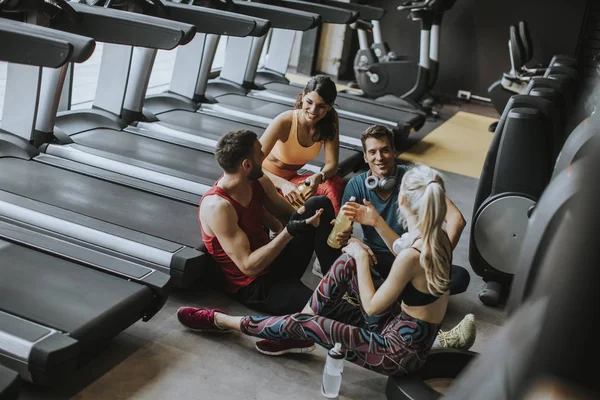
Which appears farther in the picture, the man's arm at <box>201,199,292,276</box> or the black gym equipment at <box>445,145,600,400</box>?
the man's arm at <box>201,199,292,276</box>

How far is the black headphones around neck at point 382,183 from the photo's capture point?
3.40 m

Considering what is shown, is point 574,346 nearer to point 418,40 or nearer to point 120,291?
point 120,291

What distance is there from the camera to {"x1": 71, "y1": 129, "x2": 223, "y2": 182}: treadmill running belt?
15.1 ft

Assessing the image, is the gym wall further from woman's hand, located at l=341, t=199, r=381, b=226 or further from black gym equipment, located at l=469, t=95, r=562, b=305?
woman's hand, located at l=341, t=199, r=381, b=226

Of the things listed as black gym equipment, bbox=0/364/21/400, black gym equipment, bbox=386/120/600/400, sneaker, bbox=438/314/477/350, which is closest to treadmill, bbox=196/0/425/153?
sneaker, bbox=438/314/477/350

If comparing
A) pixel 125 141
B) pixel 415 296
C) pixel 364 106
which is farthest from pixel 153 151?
pixel 364 106

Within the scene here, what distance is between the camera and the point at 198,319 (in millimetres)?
3104

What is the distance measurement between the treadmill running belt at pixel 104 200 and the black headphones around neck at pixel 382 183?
85cm

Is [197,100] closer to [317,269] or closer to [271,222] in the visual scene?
[317,269]

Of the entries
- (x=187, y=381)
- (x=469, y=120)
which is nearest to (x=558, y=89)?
(x=469, y=120)

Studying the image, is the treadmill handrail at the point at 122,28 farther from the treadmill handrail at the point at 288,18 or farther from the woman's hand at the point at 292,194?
the treadmill handrail at the point at 288,18

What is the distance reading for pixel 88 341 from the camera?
256 cm

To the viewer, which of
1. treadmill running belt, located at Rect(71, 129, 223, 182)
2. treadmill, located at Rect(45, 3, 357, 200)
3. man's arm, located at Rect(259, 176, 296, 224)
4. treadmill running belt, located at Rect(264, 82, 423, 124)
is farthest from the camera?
treadmill running belt, located at Rect(264, 82, 423, 124)

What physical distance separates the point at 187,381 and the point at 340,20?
4628 millimetres
